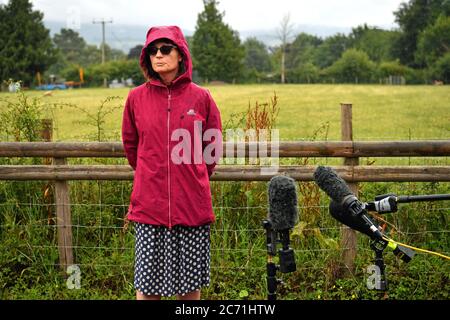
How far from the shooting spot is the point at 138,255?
11.4 feet

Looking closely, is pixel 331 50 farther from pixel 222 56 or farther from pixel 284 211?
pixel 284 211

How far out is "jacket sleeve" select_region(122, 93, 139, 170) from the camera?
11.6ft

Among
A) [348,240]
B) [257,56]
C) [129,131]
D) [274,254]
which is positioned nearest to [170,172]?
[129,131]

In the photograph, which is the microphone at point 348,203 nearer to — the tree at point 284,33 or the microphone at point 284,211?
the microphone at point 284,211

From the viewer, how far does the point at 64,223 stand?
5.14 meters

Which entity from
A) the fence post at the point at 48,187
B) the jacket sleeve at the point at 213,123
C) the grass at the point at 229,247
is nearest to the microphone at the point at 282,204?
the jacket sleeve at the point at 213,123

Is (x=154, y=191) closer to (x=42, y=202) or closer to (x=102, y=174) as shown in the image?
(x=102, y=174)

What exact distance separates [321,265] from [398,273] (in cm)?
71

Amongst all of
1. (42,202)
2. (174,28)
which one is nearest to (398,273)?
(174,28)

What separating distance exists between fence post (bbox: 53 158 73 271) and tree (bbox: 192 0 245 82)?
60.9 m

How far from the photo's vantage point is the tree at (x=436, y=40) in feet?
98.8

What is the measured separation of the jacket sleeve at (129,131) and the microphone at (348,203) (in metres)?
1.63

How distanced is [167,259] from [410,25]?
175 feet

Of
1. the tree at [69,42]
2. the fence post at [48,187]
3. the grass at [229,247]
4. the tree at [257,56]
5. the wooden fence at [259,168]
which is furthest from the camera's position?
the tree at [69,42]
